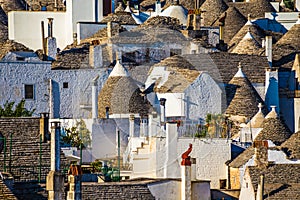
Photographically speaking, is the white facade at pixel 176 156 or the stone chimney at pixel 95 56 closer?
the white facade at pixel 176 156

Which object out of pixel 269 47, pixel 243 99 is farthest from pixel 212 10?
pixel 243 99

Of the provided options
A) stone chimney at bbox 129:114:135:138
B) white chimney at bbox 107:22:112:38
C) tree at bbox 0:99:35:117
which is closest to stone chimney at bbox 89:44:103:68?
white chimney at bbox 107:22:112:38

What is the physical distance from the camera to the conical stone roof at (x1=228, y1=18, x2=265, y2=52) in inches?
2606

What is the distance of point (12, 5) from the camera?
72.4 m

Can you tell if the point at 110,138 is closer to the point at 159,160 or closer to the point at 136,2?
the point at 159,160

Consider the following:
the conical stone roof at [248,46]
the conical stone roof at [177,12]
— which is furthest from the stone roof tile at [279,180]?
the conical stone roof at [177,12]

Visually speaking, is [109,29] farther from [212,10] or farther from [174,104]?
[212,10]

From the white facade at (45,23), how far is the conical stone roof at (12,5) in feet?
15.4

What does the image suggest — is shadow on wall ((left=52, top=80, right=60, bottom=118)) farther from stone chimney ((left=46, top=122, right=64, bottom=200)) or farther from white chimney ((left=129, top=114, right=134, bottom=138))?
stone chimney ((left=46, top=122, right=64, bottom=200))

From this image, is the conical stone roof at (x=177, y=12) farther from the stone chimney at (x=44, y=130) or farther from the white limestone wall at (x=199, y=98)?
the stone chimney at (x=44, y=130)

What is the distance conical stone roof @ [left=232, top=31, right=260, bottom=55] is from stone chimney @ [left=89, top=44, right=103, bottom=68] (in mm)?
6897

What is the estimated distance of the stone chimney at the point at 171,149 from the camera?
1831 inches

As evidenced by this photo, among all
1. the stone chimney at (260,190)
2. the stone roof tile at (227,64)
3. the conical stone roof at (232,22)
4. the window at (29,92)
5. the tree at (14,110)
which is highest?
the conical stone roof at (232,22)

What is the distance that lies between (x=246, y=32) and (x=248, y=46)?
2504 millimetres
